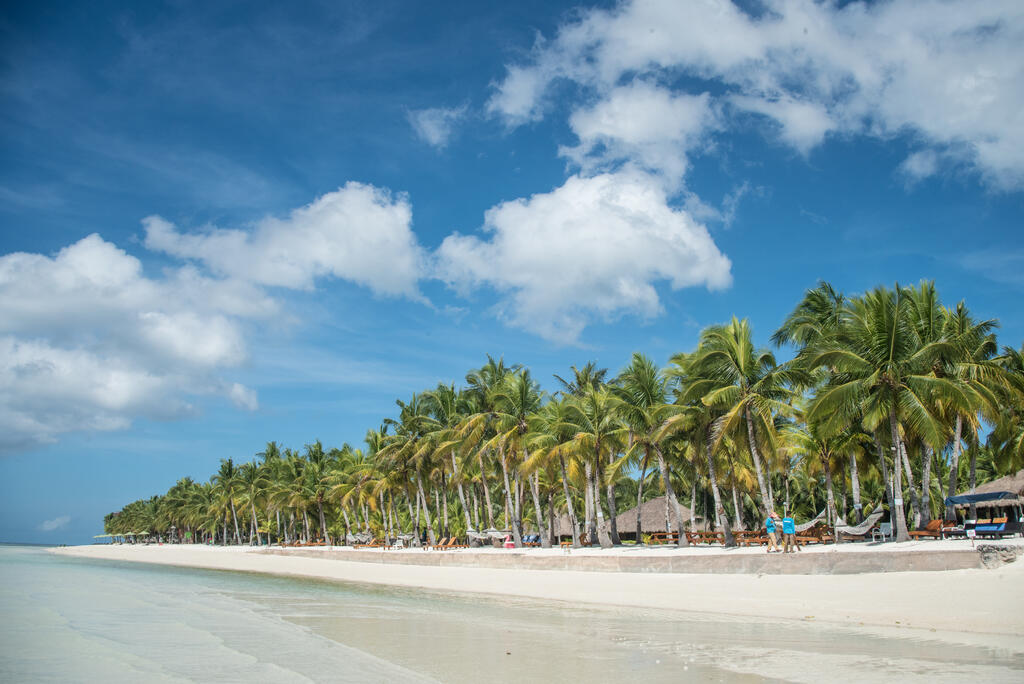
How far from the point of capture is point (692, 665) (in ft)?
26.8

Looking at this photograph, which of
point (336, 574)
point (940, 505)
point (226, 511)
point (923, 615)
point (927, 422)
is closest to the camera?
point (923, 615)

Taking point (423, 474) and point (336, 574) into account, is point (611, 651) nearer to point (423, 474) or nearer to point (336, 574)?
point (336, 574)

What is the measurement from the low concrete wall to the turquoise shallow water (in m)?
3.84

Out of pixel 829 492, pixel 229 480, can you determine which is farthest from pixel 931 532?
pixel 229 480

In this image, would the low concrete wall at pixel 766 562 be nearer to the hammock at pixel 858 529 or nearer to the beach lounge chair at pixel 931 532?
the hammock at pixel 858 529

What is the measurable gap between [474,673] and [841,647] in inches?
195

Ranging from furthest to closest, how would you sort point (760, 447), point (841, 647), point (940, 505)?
point (940, 505)
point (760, 447)
point (841, 647)

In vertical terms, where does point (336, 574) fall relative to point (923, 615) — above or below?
below

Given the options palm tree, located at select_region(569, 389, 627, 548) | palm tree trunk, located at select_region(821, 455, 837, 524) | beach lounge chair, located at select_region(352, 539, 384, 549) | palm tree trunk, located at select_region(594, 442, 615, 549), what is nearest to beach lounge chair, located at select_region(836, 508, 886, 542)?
palm tree trunk, located at select_region(821, 455, 837, 524)

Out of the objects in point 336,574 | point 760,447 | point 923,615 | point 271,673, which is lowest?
point 336,574

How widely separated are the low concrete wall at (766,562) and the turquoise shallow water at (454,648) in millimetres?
3835

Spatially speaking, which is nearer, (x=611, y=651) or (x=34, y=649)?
(x=611, y=651)

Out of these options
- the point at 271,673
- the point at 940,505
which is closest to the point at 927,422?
the point at 271,673

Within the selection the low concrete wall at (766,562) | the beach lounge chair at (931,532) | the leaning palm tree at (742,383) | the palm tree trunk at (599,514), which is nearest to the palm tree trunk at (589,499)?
the palm tree trunk at (599,514)
